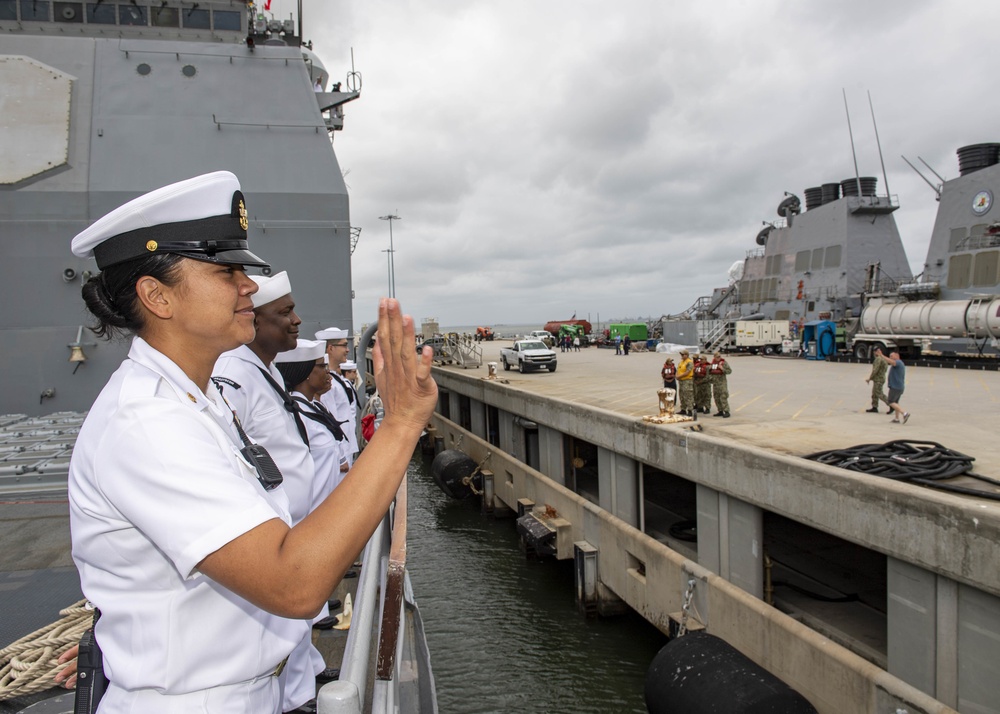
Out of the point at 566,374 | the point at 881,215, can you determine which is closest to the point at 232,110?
the point at 566,374

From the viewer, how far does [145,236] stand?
1501 millimetres

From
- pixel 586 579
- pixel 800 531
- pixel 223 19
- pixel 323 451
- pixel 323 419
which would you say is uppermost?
pixel 223 19

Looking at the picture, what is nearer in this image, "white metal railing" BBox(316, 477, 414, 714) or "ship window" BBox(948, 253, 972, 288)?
"white metal railing" BBox(316, 477, 414, 714)

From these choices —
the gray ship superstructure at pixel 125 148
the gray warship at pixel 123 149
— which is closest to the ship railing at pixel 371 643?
the gray warship at pixel 123 149

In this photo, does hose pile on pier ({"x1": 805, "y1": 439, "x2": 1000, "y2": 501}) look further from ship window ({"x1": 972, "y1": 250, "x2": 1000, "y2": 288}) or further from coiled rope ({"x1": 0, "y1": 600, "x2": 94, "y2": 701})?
ship window ({"x1": 972, "y1": 250, "x2": 1000, "y2": 288})

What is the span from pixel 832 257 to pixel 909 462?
72.4 ft

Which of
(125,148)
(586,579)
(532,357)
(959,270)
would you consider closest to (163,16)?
(125,148)

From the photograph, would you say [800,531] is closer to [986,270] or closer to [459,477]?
[459,477]

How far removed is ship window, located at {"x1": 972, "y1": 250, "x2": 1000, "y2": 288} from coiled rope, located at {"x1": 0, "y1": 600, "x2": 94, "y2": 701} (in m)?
22.1

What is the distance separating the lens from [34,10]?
1378 cm

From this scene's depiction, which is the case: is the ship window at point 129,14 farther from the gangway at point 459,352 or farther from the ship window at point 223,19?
the gangway at point 459,352

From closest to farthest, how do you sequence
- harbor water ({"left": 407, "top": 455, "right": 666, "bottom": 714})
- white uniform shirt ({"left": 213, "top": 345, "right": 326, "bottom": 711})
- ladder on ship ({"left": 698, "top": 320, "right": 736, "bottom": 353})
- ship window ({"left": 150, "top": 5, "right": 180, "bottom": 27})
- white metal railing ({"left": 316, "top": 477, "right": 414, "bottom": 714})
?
white metal railing ({"left": 316, "top": 477, "right": 414, "bottom": 714})
white uniform shirt ({"left": 213, "top": 345, "right": 326, "bottom": 711})
harbor water ({"left": 407, "top": 455, "right": 666, "bottom": 714})
ship window ({"left": 150, "top": 5, "right": 180, "bottom": 27})
ladder on ship ({"left": 698, "top": 320, "right": 736, "bottom": 353})

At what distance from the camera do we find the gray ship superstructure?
1168cm

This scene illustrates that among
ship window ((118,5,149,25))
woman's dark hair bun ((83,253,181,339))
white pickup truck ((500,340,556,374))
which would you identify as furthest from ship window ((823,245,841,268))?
woman's dark hair bun ((83,253,181,339))
